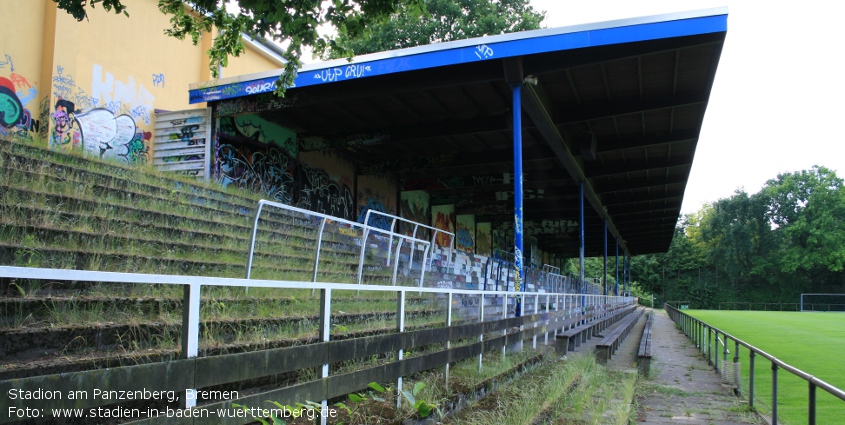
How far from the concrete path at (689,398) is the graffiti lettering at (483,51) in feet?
Result: 23.1

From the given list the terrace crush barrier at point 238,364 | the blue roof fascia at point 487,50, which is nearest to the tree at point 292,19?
the terrace crush barrier at point 238,364

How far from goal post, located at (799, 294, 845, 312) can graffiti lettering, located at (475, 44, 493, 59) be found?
72.2 meters

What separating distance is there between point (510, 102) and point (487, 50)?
3188 millimetres

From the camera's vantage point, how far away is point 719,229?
82188mm

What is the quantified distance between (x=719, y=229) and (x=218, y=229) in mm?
85671

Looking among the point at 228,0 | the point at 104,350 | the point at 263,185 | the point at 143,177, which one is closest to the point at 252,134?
the point at 263,185

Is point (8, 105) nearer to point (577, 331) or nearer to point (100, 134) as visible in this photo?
point (100, 134)

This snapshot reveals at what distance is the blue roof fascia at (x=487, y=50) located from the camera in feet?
37.2

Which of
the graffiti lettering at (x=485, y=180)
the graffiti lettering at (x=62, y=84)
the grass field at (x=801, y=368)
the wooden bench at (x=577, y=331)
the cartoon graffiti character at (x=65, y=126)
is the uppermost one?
the graffiti lettering at (x=62, y=84)

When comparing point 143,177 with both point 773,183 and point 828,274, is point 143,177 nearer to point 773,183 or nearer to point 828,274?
point 828,274

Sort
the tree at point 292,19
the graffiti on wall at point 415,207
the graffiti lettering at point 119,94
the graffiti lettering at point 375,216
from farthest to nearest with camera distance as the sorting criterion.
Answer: the graffiti on wall at point 415,207 < the graffiti lettering at point 375,216 < the graffiti lettering at point 119,94 < the tree at point 292,19

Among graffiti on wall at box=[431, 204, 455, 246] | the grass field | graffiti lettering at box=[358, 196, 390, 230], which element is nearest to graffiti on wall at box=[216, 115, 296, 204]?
graffiti lettering at box=[358, 196, 390, 230]

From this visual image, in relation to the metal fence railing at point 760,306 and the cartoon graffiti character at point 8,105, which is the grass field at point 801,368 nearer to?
the cartoon graffiti character at point 8,105

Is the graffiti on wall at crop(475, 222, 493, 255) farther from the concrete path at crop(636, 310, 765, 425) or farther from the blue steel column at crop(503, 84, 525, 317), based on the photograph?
the concrete path at crop(636, 310, 765, 425)
